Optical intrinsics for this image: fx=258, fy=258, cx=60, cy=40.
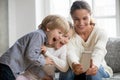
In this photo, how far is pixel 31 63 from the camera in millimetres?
1722

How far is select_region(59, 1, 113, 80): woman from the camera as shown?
178 centimetres

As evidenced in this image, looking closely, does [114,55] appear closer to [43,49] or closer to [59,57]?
[59,57]

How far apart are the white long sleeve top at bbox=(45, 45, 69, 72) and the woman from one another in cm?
4

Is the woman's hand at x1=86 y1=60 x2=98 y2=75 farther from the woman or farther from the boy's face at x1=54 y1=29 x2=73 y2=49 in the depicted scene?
the boy's face at x1=54 y1=29 x2=73 y2=49

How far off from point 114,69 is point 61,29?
863mm

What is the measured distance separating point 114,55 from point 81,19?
695mm

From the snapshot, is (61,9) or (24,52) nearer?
(24,52)

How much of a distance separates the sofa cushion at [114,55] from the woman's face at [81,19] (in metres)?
0.60

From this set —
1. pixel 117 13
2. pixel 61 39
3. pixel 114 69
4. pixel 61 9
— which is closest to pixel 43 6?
pixel 61 9

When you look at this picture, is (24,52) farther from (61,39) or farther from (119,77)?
(119,77)

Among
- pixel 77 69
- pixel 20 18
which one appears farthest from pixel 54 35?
pixel 20 18

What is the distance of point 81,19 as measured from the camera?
192cm

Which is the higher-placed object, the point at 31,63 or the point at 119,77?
the point at 31,63

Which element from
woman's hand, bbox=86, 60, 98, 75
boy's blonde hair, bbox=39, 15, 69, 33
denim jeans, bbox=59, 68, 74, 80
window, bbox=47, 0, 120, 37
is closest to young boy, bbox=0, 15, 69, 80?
boy's blonde hair, bbox=39, 15, 69, 33
